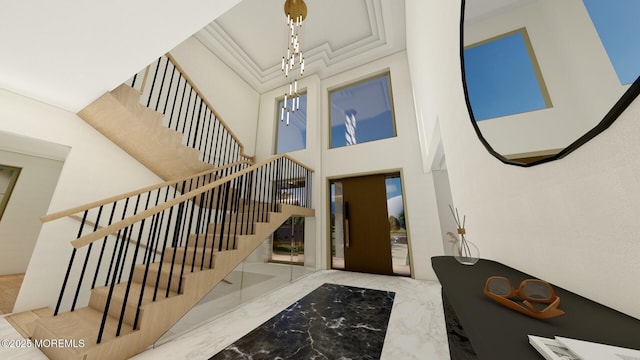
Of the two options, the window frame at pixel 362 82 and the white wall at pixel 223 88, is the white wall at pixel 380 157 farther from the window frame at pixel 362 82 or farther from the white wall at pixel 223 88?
the white wall at pixel 223 88

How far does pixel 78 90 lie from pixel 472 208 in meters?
4.07

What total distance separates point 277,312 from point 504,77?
273cm

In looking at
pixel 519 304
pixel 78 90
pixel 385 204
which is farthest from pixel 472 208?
pixel 78 90

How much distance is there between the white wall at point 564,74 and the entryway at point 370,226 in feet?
11.5

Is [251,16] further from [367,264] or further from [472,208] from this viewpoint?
[367,264]

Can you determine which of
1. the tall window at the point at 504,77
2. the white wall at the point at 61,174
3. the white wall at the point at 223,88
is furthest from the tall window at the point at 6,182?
the tall window at the point at 504,77

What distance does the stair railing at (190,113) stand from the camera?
3.58m

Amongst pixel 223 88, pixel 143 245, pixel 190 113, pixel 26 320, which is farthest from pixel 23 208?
pixel 223 88

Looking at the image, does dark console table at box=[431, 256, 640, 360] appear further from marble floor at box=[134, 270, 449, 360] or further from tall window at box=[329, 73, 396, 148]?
tall window at box=[329, 73, 396, 148]

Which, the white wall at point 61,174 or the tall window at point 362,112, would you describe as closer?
the white wall at point 61,174

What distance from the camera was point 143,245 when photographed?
127 inches

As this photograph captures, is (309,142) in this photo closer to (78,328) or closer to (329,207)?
(329,207)

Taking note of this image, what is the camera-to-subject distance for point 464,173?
149 centimetres

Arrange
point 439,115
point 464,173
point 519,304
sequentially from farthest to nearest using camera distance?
point 439,115 < point 464,173 < point 519,304
